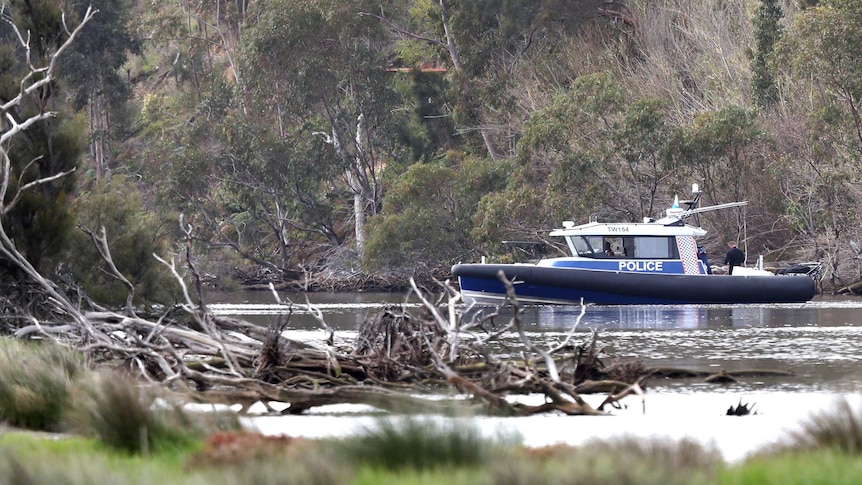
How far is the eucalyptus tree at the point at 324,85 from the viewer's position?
49.5 m

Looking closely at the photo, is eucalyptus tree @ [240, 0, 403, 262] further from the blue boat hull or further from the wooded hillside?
the blue boat hull

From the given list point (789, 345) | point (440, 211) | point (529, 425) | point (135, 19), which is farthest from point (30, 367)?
point (135, 19)

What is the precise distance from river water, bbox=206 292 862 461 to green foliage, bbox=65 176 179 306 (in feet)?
9.37

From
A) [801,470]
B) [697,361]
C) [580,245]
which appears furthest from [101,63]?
[801,470]

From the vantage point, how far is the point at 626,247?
105 ft

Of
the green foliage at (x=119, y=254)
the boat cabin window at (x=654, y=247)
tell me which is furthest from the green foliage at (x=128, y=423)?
the boat cabin window at (x=654, y=247)

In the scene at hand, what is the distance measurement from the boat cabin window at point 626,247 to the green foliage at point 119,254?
1200 cm

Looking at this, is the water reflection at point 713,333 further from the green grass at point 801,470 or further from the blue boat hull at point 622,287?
the green grass at point 801,470

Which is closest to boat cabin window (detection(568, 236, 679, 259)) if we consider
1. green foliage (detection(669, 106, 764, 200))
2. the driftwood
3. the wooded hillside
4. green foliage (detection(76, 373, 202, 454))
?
the wooded hillside

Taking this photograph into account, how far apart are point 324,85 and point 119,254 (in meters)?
30.8

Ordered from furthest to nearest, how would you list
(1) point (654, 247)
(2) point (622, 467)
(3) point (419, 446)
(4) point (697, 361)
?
(1) point (654, 247), (4) point (697, 361), (3) point (419, 446), (2) point (622, 467)

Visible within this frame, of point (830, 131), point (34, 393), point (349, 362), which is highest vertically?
point (830, 131)

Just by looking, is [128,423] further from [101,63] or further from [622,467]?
[101,63]

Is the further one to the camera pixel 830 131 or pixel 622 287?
pixel 830 131
